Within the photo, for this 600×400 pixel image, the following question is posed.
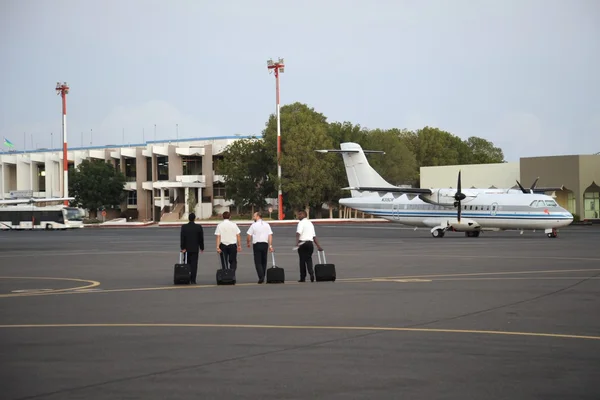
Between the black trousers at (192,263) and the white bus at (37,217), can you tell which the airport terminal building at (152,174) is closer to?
the white bus at (37,217)

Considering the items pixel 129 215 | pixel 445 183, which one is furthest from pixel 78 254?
pixel 129 215

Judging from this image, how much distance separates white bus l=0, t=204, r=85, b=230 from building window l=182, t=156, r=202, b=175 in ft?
101

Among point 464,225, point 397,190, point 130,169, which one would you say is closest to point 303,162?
point 130,169

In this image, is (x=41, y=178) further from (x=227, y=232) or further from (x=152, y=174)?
(x=227, y=232)

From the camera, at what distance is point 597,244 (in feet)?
129

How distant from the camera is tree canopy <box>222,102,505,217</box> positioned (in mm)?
98562

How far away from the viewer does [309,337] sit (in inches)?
489

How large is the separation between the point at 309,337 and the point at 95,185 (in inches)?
4360

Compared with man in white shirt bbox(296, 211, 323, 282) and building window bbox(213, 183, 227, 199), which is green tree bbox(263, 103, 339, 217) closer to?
building window bbox(213, 183, 227, 199)

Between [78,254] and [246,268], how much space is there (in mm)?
13188

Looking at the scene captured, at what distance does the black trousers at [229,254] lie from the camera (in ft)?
72.2

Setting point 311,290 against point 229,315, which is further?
point 311,290

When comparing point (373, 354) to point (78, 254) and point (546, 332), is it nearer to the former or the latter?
point (546, 332)

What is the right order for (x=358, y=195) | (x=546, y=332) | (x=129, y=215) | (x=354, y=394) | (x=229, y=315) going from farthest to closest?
(x=129, y=215) → (x=358, y=195) → (x=229, y=315) → (x=546, y=332) → (x=354, y=394)
